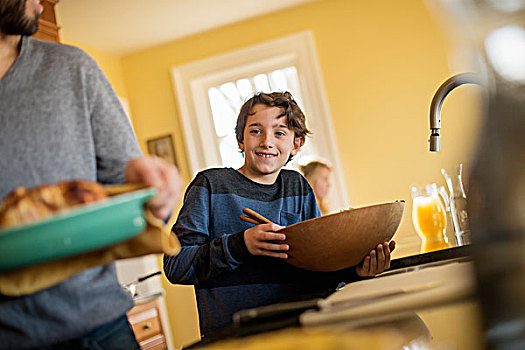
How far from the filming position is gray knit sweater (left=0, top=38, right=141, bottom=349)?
0.79 metres

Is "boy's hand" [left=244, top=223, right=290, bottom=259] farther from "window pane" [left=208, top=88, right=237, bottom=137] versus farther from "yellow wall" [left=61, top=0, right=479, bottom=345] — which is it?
"window pane" [left=208, top=88, right=237, bottom=137]

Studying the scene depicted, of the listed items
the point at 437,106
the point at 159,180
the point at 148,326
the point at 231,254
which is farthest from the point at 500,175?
the point at 148,326

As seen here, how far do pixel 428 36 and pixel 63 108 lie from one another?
3.87m

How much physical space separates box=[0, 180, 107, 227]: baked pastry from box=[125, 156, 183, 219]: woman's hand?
77 mm

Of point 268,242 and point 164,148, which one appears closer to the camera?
Result: point 268,242

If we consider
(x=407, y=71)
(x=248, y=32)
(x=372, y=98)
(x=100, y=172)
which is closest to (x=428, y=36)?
(x=407, y=71)

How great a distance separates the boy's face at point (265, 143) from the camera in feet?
5.32

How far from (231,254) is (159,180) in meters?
0.56

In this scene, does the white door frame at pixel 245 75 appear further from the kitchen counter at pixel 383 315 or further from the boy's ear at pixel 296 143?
the kitchen counter at pixel 383 315

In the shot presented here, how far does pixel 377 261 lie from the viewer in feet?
4.09

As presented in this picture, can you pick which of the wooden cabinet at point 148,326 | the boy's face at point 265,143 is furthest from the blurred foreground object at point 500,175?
the wooden cabinet at point 148,326

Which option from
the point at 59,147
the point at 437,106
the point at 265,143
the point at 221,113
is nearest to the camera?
the point at 59,147

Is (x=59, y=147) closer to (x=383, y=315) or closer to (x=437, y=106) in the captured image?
(x=383, y=315)

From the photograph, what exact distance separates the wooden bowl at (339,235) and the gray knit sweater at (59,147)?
0.38 m
